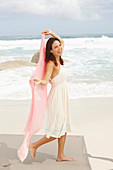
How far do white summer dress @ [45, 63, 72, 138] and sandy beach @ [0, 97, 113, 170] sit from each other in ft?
1.69

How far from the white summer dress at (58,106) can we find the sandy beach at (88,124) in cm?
52

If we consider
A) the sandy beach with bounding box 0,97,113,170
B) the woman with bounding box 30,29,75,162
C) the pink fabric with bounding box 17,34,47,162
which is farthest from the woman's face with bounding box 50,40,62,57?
the sandy beach with bounding box 0,97,113,170

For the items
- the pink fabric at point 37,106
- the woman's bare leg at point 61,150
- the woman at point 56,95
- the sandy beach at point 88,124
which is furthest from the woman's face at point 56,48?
the sandy beach at point 88,124

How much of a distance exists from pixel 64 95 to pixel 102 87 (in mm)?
6154

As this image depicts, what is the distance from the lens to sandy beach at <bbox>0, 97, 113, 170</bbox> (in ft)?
12.1

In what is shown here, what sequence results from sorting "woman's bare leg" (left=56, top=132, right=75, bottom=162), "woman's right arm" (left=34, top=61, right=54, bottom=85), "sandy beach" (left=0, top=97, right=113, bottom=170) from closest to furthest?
"woman's right arm" (left=34, top=61, right=54, bottom=85) < "woman's bare leg" (left=56, top=132, right=75, bottom=162) < "sandy beach" (left=0, top=97, right=113, bottom=170)

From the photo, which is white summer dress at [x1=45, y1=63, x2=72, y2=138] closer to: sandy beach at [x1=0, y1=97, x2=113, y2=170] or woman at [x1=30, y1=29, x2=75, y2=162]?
woman at [x1=30, y1=29, x2=75, y2=162]

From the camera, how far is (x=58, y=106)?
2.93 meters

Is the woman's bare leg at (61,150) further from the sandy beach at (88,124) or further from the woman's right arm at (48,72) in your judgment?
the woman's right arm at (48,72)

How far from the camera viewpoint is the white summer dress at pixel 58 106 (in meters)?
2.93

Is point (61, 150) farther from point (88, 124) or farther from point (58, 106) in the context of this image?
point (88, 124)

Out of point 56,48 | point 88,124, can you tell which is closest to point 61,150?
point 56,48

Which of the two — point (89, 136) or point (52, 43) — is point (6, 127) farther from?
point (52, 43)

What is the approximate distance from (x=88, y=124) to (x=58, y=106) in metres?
2.04
